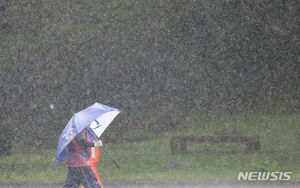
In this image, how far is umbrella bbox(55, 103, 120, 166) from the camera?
6922 mm

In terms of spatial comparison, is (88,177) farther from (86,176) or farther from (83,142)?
Answer: (83,142)

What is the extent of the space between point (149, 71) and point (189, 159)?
726 centimetres

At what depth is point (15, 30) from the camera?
59.7ft

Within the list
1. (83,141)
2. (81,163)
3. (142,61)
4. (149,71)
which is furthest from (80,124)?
(149,71)

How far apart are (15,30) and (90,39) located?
276 centimetres

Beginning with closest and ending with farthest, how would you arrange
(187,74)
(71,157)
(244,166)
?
(71,157), (244,166), (187,74)

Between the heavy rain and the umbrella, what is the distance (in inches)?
298

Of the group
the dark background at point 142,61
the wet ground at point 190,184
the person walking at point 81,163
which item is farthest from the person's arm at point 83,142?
the dark background at point 142,61

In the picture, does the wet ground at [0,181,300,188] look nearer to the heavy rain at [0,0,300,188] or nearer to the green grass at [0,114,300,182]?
the green grass at [0,114,300,182]

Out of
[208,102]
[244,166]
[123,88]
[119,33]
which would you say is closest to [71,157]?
[244,166]

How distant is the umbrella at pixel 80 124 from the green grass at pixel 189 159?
338cm

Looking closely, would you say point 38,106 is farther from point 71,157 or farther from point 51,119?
point 71,157

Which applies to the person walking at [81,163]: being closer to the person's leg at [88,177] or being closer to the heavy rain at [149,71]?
the person's leg at [88,177]

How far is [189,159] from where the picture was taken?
13766mm
